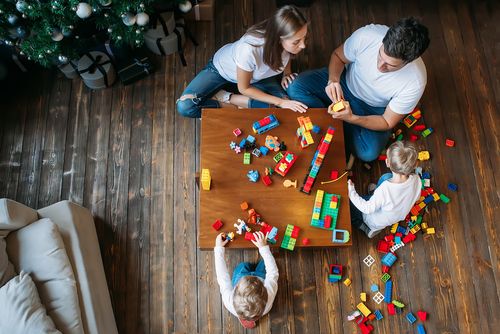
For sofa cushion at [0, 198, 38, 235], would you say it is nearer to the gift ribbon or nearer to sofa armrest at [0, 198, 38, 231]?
sofa armrest at [0, 198, 38, 231]

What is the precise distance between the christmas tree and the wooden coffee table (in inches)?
28.5

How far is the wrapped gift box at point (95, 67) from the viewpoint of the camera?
2.88 m

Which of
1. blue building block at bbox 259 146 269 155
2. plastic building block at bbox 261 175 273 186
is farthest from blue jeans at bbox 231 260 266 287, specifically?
blue building block at bbox 259 146 269 155

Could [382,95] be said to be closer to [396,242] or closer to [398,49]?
[398,49]

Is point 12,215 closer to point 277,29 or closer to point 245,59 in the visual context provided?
point 245,59

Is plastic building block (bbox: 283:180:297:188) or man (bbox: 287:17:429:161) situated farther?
plastic building block (bbox: 283:180:297:188)

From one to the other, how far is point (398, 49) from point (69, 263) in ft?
6.26

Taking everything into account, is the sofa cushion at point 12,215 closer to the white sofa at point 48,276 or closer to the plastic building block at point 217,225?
the white sofa at point 48,276

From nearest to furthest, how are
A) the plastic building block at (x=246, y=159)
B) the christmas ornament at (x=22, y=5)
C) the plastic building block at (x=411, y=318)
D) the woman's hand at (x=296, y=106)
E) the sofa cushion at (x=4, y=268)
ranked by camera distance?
the sofa cushion at (x=4, y=268)
the christmas ornament at (x=22, y=5)
the plastic building block at (x=246, y=159)
the woman's hand at (x=296, y=106)
the plastic building block at (x=411, y=318)

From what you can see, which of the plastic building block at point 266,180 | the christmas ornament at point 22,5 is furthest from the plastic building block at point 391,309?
the christmas ornament at point 22,5

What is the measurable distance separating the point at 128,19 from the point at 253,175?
1.16m

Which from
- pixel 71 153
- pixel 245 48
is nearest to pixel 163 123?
pixel 71 153

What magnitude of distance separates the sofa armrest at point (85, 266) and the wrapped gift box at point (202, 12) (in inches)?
63.5

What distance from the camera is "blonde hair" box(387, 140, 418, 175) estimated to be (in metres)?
2.07
